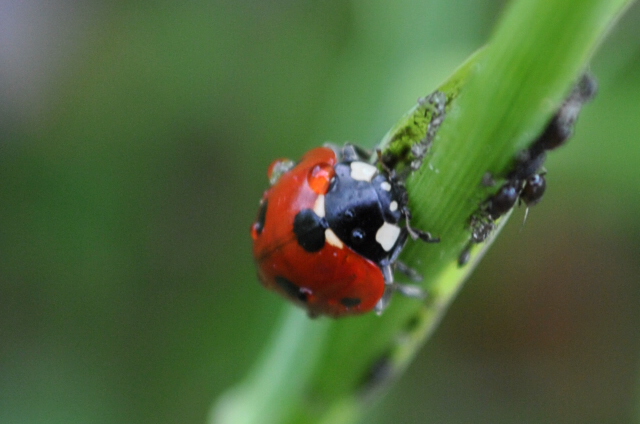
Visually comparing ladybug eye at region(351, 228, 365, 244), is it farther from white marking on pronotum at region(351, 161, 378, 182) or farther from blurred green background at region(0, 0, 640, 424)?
blurred green background at region(0, 0, 640, 424)

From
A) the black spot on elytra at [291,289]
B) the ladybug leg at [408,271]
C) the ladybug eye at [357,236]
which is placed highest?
the ladybug eye at [357,236]

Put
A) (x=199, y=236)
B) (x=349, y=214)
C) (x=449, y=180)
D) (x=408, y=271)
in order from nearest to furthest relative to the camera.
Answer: (x=449, y=180)
(x=408, y=271)
(x=349, y=214)
(x=199, y=236)

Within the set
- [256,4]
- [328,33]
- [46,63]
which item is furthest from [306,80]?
[46,63]

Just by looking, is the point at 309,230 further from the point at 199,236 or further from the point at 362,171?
the point at 199,236

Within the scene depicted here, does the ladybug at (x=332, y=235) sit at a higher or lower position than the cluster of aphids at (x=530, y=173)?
lower

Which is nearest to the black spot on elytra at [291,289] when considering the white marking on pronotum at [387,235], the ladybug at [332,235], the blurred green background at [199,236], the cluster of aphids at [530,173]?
the ladybug at [332,235]

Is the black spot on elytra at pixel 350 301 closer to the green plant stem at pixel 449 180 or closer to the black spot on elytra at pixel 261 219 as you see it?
the green plant stem at pixel 449 180

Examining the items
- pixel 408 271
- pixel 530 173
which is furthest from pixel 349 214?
pixel 530 173

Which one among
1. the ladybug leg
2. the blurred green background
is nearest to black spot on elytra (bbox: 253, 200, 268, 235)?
the ladybug leg
